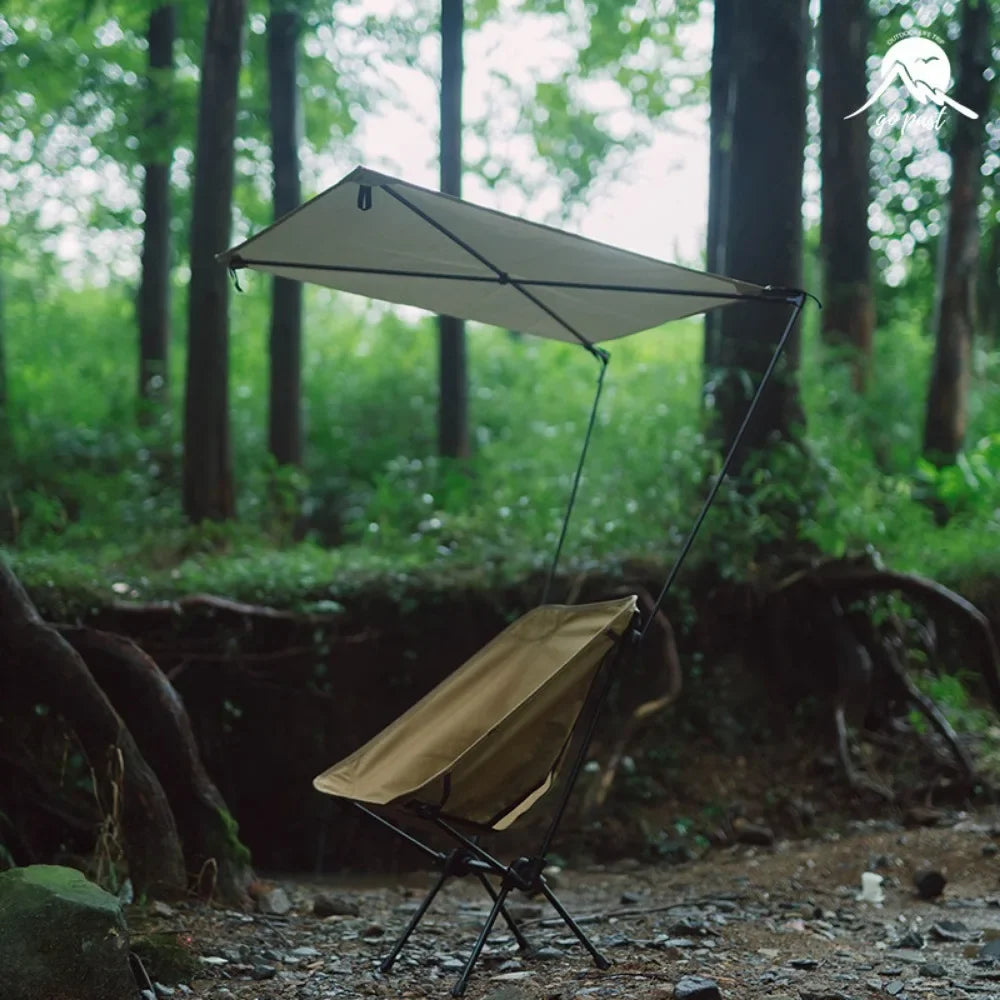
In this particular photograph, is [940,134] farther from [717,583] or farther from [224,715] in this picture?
[224,715]

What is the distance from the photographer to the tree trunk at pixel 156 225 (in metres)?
8.89

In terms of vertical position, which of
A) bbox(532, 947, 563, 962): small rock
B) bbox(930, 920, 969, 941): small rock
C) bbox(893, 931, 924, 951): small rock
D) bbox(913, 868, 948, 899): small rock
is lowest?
bbox(913, 868, 948, 899): small rock

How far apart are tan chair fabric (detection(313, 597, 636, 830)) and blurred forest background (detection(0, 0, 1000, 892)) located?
6.33 feet

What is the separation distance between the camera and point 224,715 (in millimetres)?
5371

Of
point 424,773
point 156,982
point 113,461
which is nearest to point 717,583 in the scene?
point 424,773

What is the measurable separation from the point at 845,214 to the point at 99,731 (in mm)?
7259

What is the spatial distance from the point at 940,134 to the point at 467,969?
635 centimetres

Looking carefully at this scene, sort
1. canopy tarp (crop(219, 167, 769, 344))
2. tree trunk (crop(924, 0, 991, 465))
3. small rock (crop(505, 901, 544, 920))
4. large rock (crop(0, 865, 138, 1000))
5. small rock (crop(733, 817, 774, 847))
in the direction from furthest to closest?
tree trunk (crop(924, 0, 991, 465)) → small rock (crop(733, 817, 774, 847)) → small rock (crop(505, 901, 544, 920)) → canopy tarp (crop(219, 167, 769, 344)) → large rock (crop(0, 865, 138, 1000))

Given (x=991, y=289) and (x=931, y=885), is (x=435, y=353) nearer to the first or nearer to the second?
(x=991, y=289)

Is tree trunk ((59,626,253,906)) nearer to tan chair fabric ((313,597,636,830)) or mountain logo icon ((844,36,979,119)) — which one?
tan chair fabric ((313,597,636,830))

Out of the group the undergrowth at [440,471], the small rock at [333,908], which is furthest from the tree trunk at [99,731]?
the undergrowth at [440,471]

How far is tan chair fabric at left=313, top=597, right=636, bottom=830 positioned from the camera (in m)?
3.16

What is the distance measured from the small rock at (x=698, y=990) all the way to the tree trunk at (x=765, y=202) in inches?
140

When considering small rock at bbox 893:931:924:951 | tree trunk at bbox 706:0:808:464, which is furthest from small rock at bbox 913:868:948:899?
tree trunk at bbox 706:0:808:464
